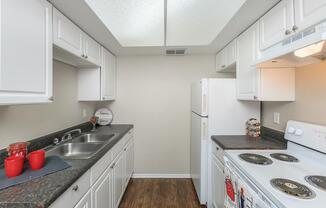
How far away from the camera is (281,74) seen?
1.69m

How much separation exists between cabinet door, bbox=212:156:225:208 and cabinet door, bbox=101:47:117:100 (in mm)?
1765

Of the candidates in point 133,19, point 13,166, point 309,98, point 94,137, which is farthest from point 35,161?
point 309,98

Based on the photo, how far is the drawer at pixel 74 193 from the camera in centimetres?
93

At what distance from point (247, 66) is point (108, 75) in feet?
6.43

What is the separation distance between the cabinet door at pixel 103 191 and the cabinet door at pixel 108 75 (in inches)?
46.6

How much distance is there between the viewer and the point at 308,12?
1.12 meters

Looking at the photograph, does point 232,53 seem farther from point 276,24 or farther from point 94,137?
point 94,137

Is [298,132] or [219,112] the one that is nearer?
[298,132]

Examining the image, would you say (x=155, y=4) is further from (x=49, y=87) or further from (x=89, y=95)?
(x=89, y=95)

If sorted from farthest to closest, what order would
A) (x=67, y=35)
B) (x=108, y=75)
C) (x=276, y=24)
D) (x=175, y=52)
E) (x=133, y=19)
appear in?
(x=175, y=52) < (x=108, y=75) < (x=133, y=19) < (x=67, y=35) < (x=276, y=24)

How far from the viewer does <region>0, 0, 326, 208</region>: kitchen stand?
3.37ft

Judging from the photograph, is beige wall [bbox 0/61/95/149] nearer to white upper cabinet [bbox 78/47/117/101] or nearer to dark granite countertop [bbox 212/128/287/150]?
white upper cabinet [bbox 78/47/117/101]

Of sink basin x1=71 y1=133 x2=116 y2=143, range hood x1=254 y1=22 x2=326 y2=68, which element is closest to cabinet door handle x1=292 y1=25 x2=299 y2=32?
range hood x1=254 y1=22 x2=326 y2=68

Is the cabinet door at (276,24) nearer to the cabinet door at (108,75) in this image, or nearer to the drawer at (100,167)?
the drawer at (100,167)
